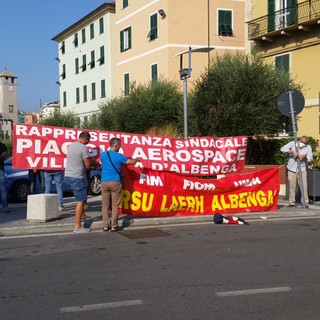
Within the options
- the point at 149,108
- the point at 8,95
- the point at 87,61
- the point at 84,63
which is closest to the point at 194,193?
the point at 149,108

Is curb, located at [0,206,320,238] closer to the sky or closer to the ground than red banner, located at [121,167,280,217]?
closer to the ground

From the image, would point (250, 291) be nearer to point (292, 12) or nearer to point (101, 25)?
point (292, 12)

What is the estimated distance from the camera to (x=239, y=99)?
695 inches

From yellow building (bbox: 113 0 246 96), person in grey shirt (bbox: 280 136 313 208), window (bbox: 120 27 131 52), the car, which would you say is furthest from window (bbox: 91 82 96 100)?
person in grey shirt (bbox: 280 136 313 208)

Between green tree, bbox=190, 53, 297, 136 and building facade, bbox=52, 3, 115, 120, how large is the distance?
2475 centimetres

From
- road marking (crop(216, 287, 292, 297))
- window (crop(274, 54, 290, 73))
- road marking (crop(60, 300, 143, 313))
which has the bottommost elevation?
road marking (crop(216, 287, 292, 297))

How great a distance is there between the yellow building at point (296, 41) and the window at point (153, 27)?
953 cm

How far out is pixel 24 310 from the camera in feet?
15.7

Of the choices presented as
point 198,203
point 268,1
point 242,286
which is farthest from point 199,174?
point 268,1

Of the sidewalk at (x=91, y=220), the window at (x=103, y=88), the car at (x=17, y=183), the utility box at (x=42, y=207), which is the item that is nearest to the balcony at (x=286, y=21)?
the sidewalk at (x=91, y=220)

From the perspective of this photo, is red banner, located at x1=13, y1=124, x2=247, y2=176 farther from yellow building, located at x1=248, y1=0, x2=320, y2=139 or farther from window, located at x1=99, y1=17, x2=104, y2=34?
window, located at x1=99, y1=17, x2=104, y2=34

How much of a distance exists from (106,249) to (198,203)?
3.49m

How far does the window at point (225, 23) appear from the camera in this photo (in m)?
33.5

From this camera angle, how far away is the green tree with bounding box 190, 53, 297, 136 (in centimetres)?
1736
